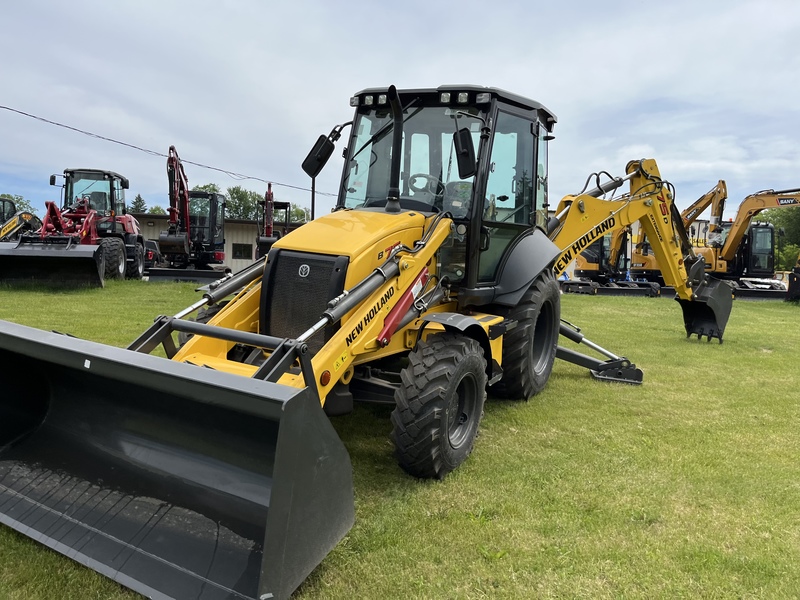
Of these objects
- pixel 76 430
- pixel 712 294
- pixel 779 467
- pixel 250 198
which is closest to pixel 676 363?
pixel 712 294

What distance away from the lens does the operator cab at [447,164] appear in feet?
15.4

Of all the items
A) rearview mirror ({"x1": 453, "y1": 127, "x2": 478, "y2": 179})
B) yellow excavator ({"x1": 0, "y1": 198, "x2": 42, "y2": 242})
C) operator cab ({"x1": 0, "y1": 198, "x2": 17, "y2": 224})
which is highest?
operator cab ({"x1": 0, "y1": 198, "x2": 17, "y2": 224})

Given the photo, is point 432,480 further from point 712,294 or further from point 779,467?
point 712,294

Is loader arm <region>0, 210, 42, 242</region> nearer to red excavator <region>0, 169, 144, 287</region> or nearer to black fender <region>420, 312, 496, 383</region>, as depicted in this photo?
red excavator <region>0, 169, 144, 287</region>

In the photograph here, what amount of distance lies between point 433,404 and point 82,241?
13.1 m

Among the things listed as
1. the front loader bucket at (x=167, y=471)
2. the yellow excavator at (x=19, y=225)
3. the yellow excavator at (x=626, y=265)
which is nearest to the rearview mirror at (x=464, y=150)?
the front loader bucket at (x=167, y=471)

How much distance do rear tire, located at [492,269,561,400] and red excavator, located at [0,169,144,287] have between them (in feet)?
33.5

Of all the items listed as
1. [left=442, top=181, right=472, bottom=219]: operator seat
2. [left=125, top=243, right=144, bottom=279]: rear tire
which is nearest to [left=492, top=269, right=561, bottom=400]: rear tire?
[left=442, top=181, right=472, bottom=219]: operator seat

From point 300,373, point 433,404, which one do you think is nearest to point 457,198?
point 433,404

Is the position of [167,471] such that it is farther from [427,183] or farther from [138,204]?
[138,204]

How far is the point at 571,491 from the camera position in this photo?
3748 millimetres

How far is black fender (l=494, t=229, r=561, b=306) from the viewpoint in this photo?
5.09m

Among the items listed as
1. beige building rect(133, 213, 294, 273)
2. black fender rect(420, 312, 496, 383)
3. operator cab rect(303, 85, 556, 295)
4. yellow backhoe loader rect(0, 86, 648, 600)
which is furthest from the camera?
beige building rect(133, 213, 294, 273)

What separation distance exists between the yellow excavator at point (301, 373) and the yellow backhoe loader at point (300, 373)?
0.04 feet
